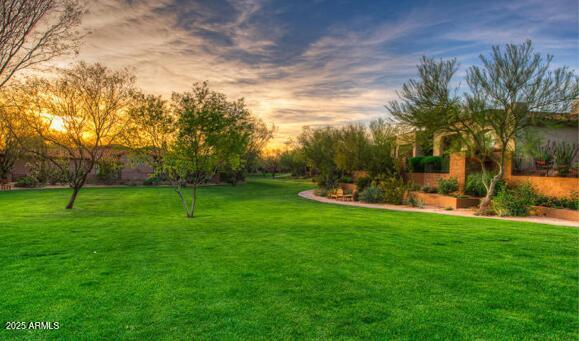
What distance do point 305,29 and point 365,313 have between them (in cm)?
1513

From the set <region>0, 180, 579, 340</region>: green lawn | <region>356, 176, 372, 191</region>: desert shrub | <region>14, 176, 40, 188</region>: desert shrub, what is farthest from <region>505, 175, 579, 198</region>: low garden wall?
<region>14, 176, 40, 188</region>: desert shrub

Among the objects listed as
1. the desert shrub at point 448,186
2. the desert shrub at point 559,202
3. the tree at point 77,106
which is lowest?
the desert shrub at point 559,202

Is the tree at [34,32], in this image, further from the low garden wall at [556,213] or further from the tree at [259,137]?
the tree at [259,137]

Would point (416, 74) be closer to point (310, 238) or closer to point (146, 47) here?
point (310, 238)

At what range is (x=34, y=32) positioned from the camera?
13336 mm

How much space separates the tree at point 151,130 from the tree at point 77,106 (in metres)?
2.49

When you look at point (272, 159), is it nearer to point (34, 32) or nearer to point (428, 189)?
point (428, 189)

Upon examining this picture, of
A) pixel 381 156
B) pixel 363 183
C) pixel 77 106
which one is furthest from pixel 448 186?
pixel 77 106

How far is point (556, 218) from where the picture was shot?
13.9 metres

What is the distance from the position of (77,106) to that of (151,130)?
20.7 feet

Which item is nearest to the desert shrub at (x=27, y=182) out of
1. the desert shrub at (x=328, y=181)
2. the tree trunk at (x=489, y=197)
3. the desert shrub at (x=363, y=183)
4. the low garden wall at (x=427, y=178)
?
the desert shrub at (x=328, y=181)

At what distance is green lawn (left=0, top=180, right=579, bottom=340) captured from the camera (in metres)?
4.14

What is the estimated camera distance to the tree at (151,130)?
563 inches

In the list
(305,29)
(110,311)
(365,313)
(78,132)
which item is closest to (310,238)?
(365,313)
